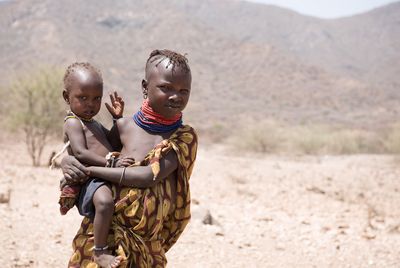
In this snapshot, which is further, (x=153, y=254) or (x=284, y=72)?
(x=284, y=72)

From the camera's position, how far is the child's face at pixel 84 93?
2283mm

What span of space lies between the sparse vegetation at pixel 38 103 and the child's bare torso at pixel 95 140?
1178 cm

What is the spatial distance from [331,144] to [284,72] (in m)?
26.4

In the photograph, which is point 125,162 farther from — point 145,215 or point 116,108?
point 116,108

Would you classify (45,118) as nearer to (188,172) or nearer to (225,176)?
(225,176)

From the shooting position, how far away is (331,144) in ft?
68.7

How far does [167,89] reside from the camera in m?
2.25

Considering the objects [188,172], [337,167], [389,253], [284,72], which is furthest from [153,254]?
[284,72]

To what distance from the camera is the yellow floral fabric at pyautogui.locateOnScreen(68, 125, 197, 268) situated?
2.20 meters

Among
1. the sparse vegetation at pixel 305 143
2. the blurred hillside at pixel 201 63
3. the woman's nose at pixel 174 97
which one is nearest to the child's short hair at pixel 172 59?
the woman's nose at pixel 174 97

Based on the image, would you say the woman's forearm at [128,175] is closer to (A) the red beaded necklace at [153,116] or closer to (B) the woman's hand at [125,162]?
(B) the woman's hand at [125,162]

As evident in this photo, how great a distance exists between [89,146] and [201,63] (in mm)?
43717

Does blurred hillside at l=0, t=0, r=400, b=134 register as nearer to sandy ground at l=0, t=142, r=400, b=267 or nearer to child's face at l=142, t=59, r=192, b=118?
sandy ground at l=0, t=142, r=400, b=267

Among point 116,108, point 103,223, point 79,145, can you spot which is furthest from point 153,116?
point 103,223
